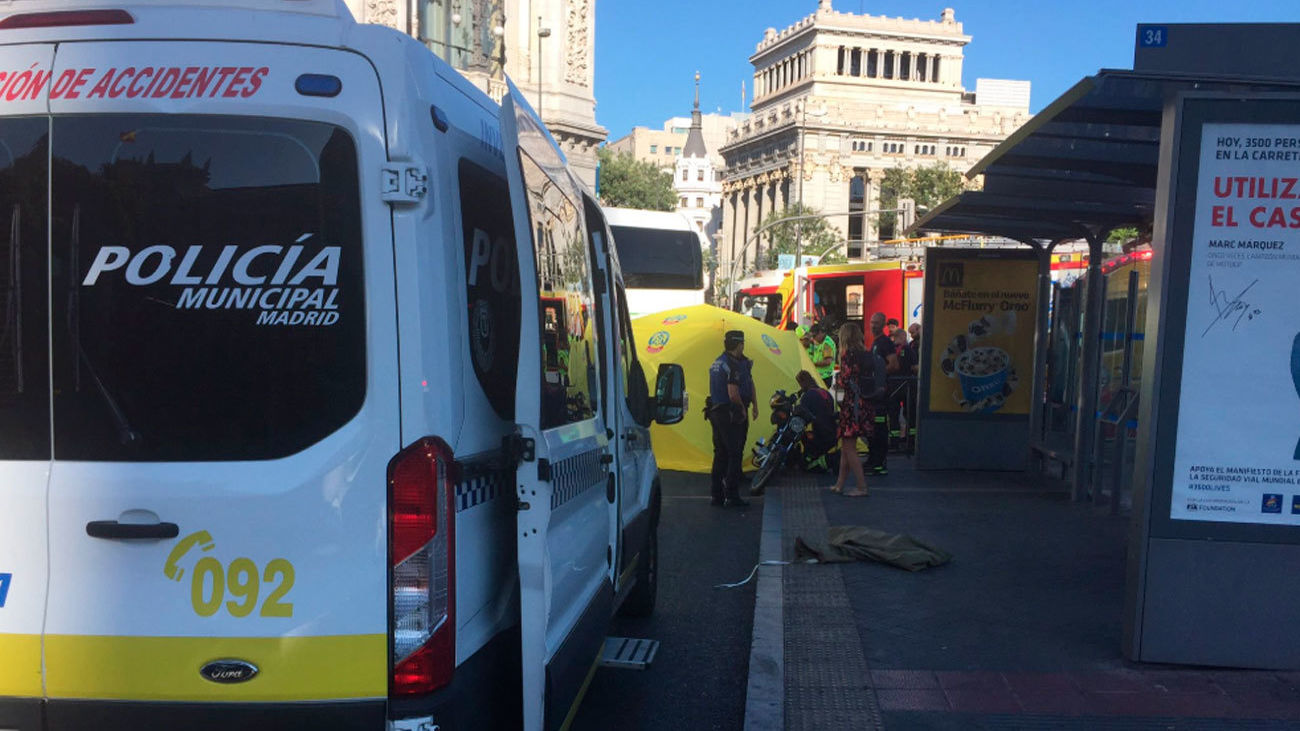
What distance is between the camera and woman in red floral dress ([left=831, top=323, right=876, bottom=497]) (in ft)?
35.0

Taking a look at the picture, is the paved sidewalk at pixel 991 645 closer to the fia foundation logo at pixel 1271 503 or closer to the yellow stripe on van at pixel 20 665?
the fia foundation logo at pixel 1271 503

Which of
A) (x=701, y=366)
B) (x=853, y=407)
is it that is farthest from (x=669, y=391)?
(x=701, y=366)

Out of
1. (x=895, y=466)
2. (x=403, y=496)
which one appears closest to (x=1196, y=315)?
(x=403, y=496)

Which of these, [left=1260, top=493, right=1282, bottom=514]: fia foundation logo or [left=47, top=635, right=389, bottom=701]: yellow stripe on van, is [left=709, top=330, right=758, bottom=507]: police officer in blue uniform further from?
[left=47, top=635, right=389, bottom=701]: yellow stripe on van

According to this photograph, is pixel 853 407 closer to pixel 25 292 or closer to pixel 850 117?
pixel 25 292

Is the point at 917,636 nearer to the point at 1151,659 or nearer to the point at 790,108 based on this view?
the point at 1151,659

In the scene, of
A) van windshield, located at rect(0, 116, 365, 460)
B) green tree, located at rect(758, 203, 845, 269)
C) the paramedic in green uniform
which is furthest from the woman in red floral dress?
green tree, located at rect(758, 203, 845, 269)

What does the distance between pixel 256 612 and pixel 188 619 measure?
0.55ft

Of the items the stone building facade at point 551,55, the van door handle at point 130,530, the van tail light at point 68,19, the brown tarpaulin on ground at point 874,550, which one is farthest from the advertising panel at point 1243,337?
the stone building facade at point 551,55

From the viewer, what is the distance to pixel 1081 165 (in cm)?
729

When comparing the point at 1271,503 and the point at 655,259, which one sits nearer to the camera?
the point at 1271,503

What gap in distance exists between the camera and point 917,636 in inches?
234

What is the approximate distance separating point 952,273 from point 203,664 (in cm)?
1070

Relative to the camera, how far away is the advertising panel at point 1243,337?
16.2ft
